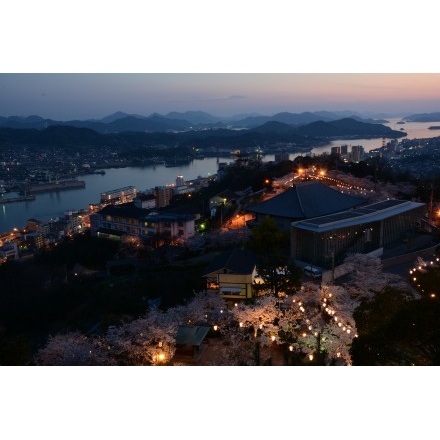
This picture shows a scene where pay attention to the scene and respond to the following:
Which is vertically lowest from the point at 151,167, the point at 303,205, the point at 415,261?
the point at 151,167

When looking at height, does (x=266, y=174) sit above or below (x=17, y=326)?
above

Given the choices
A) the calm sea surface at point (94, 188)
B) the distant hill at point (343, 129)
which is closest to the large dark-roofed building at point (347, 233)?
the calm sea surface at point (94, 188)

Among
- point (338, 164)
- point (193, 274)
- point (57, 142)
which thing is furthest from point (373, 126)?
point (193, 274)

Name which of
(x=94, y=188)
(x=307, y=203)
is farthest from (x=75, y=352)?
(x=94, y=188)

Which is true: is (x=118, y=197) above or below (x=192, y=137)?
below

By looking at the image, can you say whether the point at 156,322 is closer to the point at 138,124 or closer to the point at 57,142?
the point at 57,142

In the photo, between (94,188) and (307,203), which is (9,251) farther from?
(94,188)

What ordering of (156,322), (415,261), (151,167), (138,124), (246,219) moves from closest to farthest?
(156,322) → (415,261) → (246,219) → (151,167) → (138,124)
